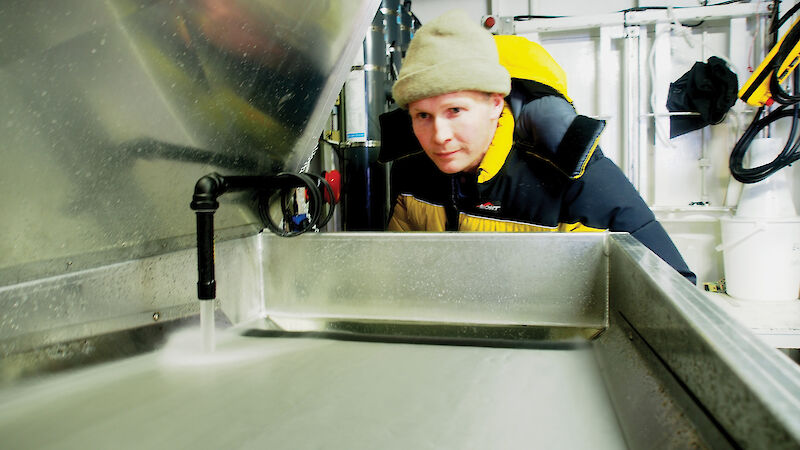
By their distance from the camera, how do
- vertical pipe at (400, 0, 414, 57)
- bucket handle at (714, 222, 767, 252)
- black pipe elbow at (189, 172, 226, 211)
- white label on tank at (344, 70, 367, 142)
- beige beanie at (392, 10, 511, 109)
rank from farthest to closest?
1. vertical pipe at (400, 0, 414, 57)
2. bucket handle at (714, 222, 767, 252)
3. white label on tank at (344, 70, 367, 142)
4. beige beanie at (392, 10, 511, 109)
5. black pipe elbow at (189, 172, 226, 211)

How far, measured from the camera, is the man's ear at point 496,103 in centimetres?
116

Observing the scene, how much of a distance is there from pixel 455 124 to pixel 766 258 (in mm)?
1878

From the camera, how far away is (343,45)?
87 cm

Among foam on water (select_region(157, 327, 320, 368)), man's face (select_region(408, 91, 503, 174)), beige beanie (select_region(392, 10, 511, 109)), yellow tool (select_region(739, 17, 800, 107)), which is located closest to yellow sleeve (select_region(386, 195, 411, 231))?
man's face (select_region(408, 91, 503, 174))

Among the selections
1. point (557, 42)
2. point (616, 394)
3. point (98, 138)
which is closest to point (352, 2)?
point (98, 138)

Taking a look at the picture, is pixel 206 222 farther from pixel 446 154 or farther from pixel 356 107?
pixel 356 107

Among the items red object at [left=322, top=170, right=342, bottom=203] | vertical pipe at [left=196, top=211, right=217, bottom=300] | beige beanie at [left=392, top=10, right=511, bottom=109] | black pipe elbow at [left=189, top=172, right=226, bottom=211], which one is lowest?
vertical pipe at [left=196, top=211, right=217, bottom=300]

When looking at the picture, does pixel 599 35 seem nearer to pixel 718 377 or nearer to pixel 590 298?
pixel 590 298

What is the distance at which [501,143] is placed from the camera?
4.00 ft

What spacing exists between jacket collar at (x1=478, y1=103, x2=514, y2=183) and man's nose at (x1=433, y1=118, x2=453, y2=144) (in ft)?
0.51

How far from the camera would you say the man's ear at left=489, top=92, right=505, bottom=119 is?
1163 mm

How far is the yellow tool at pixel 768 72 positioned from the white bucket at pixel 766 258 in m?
0.60

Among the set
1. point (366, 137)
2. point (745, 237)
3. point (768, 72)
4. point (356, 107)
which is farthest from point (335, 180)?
point (768, 72)

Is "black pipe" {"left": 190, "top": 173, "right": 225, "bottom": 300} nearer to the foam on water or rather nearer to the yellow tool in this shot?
the foam on water
